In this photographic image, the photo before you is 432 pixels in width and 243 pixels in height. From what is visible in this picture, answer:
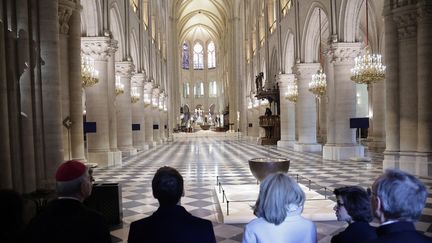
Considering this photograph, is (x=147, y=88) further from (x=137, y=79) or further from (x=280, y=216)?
(x=280, y=216)

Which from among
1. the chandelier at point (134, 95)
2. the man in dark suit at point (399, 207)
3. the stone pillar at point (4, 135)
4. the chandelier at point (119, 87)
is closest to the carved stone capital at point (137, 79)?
the chandelier at point (134, 95)

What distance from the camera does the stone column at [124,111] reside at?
18297 millimetres

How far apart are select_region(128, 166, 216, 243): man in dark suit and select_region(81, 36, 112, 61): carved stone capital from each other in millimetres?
12662

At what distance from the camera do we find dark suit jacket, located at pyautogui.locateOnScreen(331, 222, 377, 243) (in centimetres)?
241

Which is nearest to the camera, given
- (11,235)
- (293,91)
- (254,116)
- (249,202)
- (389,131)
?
(11,235)

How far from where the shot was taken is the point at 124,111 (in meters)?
18.5

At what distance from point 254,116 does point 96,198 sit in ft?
99.9

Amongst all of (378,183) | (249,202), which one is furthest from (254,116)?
(378,183)

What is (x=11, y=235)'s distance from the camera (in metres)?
2.22

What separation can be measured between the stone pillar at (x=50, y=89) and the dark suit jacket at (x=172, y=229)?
508 cm

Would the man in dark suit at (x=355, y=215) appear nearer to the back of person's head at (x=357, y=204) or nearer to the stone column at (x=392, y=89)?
the back of person's head at (x=357, y=204)

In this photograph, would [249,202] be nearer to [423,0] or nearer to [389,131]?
[389,131]

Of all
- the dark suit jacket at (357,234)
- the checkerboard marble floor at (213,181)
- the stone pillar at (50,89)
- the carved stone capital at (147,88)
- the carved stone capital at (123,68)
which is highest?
the carved stone capital at (123,68)

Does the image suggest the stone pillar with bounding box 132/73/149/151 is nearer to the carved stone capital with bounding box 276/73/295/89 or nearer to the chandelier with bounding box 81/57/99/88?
the carved stone capital with bounding box 276/73/295/89
